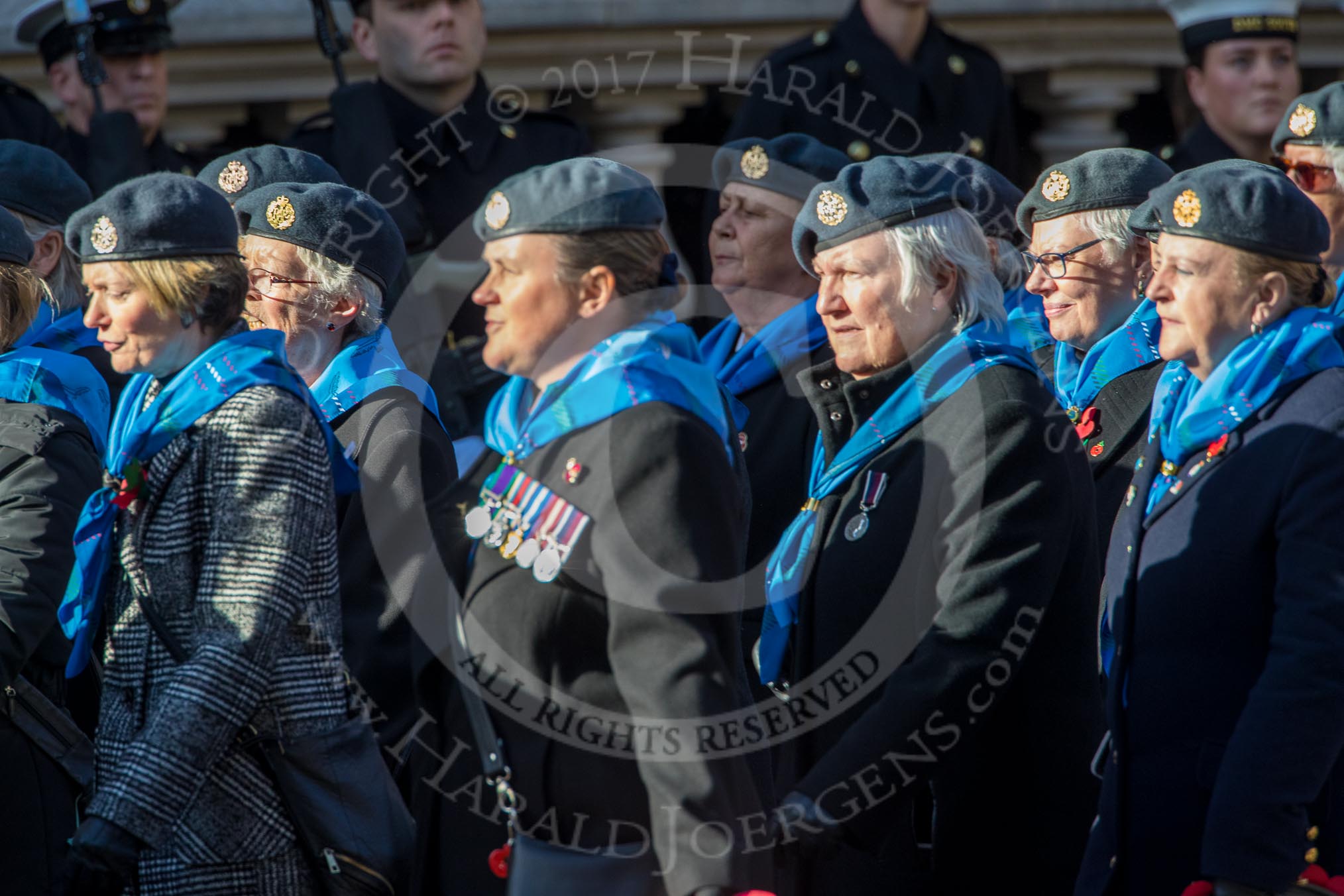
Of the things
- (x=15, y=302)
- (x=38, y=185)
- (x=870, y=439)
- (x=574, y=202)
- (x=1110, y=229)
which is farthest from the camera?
(x=38, y=185)

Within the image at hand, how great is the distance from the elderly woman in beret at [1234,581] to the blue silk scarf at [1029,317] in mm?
1631

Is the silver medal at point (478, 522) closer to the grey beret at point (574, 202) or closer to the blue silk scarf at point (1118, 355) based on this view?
the grey beret at point (574, 202)

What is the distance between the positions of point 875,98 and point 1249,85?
128 cm

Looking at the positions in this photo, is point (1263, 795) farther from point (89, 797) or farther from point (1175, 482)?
point (89, 797)

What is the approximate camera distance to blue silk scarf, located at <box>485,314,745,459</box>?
2680 millimetres

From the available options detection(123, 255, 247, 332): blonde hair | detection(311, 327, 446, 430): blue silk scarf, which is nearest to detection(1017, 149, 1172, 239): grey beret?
detection(311, 327, 446, 430): blue silk scarf

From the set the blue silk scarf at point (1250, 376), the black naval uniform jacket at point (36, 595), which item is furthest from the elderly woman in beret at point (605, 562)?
the black naval uniform jacket at point (36, 595)

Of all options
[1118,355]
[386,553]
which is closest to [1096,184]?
[1118,355]

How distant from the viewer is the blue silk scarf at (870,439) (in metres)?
3.25

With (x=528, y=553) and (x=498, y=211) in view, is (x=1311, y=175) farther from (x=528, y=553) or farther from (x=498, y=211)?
(x=528, y=553)

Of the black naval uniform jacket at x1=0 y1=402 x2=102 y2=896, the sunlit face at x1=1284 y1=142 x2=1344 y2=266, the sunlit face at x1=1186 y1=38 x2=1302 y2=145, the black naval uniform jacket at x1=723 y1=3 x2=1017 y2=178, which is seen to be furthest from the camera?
the sunlit face at x1=1186 y1=38 x2=1302 y2=145

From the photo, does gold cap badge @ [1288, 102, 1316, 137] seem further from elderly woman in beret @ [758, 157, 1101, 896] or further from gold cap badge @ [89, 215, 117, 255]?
gold cap badge @ [89, 215, 117, 255]

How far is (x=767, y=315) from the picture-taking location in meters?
4.54

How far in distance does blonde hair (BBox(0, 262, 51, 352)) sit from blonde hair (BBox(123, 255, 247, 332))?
3.22 feet
